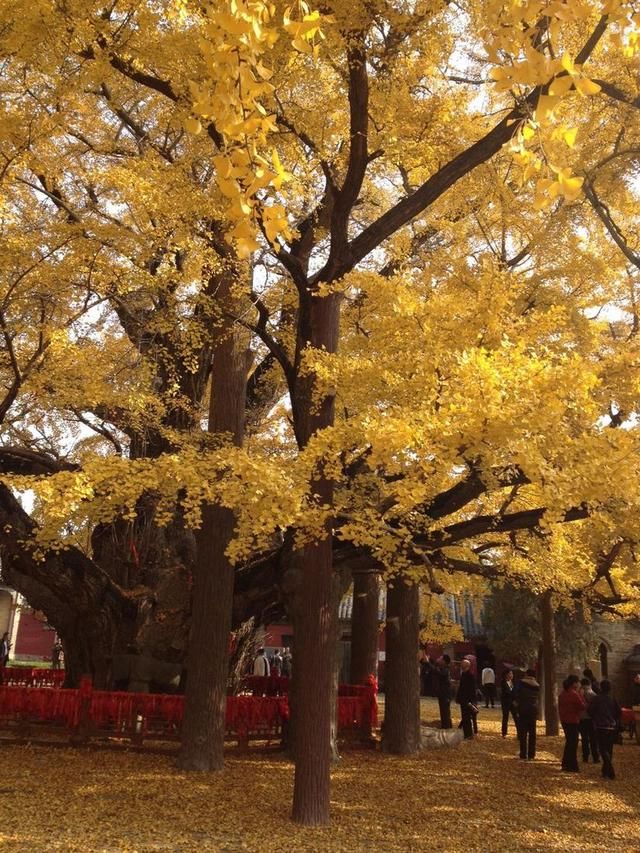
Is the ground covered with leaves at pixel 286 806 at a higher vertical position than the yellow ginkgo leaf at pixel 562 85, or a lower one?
lower

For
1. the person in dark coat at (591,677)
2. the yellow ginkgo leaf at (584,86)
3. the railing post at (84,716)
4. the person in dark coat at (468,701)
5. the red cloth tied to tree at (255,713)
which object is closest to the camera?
the yellow ginkgo leaf at (584,86)

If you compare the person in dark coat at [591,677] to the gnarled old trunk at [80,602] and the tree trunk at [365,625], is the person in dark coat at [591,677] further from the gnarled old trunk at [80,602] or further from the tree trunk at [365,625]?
the gnarled old trunk at [80,602]

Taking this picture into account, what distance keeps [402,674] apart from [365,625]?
3.10 m

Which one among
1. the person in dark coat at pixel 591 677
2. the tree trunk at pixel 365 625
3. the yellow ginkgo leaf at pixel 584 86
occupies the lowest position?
the person in dark coat at pixel 591 677

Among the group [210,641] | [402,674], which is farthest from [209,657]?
[402,674]

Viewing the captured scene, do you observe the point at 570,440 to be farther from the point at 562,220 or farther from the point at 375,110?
the point at 562,220

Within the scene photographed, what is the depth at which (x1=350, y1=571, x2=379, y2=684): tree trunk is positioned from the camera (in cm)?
1398

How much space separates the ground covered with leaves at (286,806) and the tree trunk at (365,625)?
353cm

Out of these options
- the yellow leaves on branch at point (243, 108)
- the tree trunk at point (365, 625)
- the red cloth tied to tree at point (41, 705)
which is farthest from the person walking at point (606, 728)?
the yellow leaves on branch at point (243, 108)

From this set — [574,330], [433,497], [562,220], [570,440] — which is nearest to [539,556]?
[433,497]

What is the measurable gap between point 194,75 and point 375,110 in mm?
1741

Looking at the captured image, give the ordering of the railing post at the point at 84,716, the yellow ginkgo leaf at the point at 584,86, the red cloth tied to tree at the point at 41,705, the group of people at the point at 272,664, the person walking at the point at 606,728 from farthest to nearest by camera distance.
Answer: the group of people at the point at 272,664 < the person walking at the point at 606,728 < the red cloth tied to tree at the point at 41,705 < the railing post at the point at 84,716 < the yellow ginkgo leaf at the point at 584,86

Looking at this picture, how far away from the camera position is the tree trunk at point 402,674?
11117 mm

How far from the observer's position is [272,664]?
21188mm
